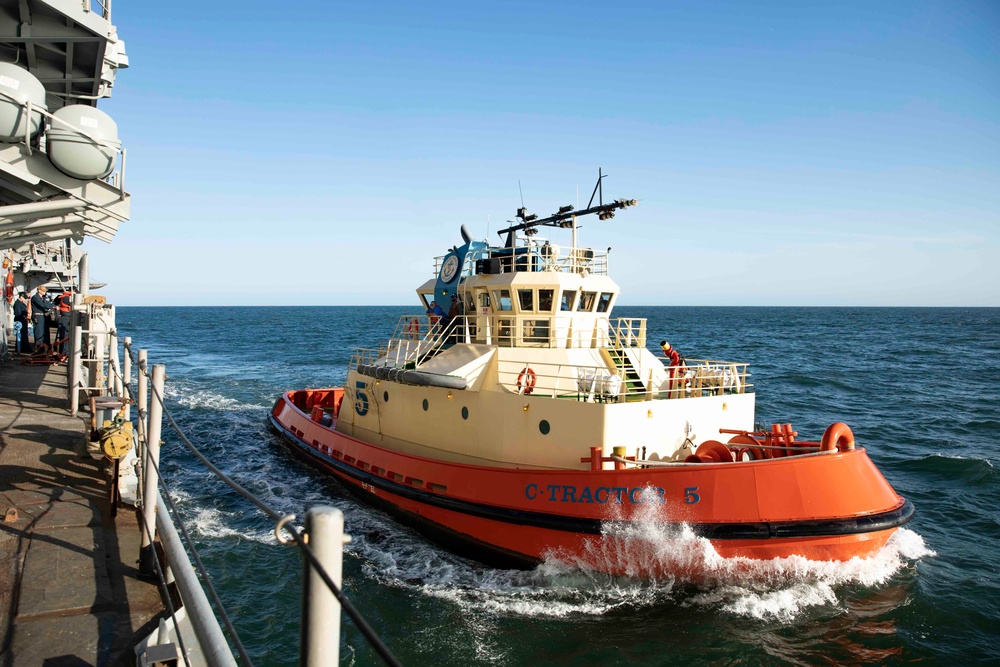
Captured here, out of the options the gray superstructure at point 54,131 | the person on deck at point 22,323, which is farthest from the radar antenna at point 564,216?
the person on deck at point 22,323

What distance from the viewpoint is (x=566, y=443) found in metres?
10.8

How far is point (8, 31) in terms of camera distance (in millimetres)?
8391

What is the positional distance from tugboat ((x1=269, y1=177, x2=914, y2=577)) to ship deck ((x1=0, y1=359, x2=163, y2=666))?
6.06 metres

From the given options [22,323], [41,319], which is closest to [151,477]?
[22,323]

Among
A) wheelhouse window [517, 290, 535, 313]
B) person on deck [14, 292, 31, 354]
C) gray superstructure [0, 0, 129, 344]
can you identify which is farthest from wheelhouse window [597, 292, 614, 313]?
person on deck [14, 292, 31, 354]

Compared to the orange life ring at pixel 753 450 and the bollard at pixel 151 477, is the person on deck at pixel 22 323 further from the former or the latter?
the orange life ring at pixel 753 450

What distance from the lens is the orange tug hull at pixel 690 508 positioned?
9086 mm

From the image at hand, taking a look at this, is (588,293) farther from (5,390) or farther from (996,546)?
(5,390)

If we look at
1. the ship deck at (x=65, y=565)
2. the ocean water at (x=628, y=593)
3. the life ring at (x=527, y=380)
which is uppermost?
the life ring at (x=527, y=380)

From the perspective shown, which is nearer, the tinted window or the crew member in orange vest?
the tinted window

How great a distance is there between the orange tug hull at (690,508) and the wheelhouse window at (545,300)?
130 inches

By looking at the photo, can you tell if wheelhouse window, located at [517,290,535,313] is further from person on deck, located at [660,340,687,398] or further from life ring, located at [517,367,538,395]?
person on deck, located at [660,340,687,398]

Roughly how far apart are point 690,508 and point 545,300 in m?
5.13

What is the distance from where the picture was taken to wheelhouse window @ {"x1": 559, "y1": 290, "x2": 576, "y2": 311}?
42.2 feet
